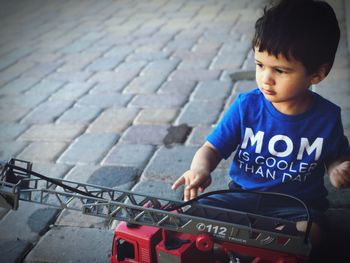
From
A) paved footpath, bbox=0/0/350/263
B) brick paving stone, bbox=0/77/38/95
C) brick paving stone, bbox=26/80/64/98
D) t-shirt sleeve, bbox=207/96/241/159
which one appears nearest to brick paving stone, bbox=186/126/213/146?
paved footpath, bbox=0/0/350/263

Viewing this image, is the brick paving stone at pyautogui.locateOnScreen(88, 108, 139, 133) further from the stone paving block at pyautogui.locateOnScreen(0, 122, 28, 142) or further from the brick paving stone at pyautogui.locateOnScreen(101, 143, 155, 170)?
the stone paving block at pyautogui.locateOnScreen(0, 122, 28, 142)

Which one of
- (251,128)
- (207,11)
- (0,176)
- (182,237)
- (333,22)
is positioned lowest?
(207,11)

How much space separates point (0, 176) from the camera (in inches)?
61.7

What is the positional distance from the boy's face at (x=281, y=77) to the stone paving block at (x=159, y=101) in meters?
1.66

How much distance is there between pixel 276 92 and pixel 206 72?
7.34 feet

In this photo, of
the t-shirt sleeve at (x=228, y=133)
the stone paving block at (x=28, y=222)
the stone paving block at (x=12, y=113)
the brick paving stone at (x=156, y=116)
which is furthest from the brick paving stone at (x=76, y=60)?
the t-shirt sleeve at (x=228, y=133)

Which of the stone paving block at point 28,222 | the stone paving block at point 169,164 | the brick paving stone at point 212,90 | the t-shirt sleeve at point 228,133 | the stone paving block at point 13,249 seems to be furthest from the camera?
the brick paving stone at point 212,90

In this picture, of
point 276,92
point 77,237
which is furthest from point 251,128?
point 77,237

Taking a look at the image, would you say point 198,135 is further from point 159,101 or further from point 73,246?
point 73,246

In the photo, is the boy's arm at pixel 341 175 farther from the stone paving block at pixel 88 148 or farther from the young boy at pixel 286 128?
the stone paving block at pixel 88 148

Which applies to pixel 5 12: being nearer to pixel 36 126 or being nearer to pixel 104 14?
pixel 104 14

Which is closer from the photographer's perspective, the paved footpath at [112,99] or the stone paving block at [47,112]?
the paved footpath at [112,99]

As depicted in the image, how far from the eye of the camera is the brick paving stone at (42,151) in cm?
272

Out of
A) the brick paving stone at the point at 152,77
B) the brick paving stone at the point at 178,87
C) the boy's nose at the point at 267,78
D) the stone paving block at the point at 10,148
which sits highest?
the boy's nose at the point at 267,78
